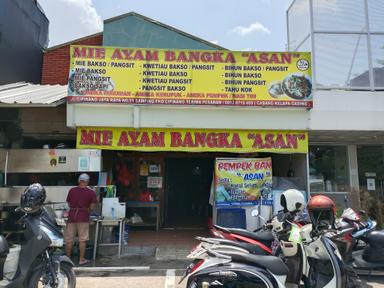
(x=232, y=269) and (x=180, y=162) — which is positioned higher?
(x=180, y=162)

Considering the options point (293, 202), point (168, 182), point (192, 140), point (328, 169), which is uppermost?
point (192, 140)

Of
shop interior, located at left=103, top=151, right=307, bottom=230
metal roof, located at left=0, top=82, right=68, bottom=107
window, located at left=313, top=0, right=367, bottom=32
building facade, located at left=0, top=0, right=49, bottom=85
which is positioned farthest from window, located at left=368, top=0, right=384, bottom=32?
building facade, located at left=0, top=0, right=49, bottom=85

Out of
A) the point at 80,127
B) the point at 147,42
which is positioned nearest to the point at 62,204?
the point at 80,127

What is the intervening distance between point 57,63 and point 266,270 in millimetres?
11955

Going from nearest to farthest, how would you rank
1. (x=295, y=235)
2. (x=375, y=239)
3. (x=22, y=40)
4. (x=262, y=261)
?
(x=262, y=261) < (x=295, y=235) < (x=375, y=239) < (x=22, y=40)

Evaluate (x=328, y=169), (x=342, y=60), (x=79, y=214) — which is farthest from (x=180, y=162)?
(x=342, y=60)

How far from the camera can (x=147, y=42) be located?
511 inches

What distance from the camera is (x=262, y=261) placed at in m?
4.21

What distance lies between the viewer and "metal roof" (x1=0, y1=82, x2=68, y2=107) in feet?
24.1

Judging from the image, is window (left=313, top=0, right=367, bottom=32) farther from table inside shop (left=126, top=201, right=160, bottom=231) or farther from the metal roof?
table inside shop (left=126, top=201, right=160, bottom=231)

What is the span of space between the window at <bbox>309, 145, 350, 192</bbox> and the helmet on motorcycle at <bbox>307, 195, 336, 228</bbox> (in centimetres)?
467

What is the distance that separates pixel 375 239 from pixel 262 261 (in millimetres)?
2688

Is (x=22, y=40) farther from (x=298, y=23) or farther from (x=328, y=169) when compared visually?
(x=328, y=169)

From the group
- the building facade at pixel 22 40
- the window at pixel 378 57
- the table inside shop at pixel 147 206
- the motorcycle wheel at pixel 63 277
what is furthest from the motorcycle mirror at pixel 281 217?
the building facade at pixel 22 40
